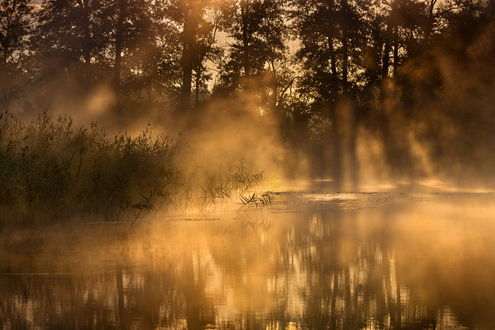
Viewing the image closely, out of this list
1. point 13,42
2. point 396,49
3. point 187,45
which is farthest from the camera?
point 13,42

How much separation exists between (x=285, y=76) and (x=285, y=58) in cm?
233

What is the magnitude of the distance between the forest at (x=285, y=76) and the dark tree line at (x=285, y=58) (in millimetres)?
68

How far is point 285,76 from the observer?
50.5 m

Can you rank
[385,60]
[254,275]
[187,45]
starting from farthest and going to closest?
[187,45], [385,60], [254,275]

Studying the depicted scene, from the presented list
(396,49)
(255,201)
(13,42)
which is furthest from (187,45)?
(255,201)

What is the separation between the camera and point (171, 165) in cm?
1741

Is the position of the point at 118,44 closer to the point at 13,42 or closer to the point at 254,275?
the point at 13,42

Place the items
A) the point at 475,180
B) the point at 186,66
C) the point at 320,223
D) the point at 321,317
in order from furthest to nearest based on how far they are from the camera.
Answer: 1. the point at 186,66
2. the point at 475,180
3. the point at 320,223
4. the point at 321,317

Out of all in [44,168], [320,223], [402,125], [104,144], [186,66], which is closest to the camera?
[44,168]

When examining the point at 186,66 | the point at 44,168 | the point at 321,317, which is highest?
the point at 186,66

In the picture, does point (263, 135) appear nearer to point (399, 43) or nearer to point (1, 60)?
point (399, 43)

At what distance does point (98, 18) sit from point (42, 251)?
34707 millimetres

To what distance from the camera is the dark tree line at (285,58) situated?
4159cm

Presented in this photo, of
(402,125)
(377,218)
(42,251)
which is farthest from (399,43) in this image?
(42,251)
